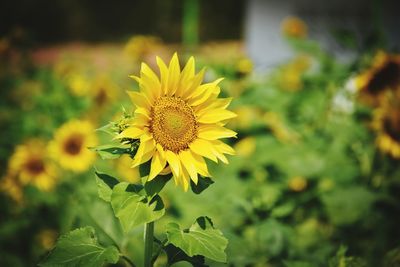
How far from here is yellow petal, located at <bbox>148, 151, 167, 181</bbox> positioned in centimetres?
126

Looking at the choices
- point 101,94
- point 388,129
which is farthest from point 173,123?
point 101,94

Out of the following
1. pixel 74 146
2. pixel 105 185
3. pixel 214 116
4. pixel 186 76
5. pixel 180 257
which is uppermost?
pixel 186 76

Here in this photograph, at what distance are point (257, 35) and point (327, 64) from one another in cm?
621

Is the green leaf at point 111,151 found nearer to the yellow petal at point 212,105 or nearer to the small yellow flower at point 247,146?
the yellow petal at point 212,105

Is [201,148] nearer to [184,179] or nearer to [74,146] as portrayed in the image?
[184,179]

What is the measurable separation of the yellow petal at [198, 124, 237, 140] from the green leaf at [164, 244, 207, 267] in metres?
0.37

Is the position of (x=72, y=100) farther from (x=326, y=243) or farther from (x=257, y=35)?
(x=257, y=35)

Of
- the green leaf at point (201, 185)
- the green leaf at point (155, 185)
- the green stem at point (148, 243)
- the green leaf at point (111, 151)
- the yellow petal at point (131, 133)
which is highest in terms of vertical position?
the yellow petal at point (131, 133)

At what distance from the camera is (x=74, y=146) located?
3064 mm

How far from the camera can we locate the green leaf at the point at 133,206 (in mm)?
1278

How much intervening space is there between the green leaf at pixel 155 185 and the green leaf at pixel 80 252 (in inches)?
8.8

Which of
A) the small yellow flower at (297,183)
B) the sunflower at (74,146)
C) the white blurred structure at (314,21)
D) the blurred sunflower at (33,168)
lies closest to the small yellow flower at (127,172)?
the sunflower at (74,146)

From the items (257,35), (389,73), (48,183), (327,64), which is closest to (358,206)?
(389,73)

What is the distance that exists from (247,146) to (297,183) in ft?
1.43
